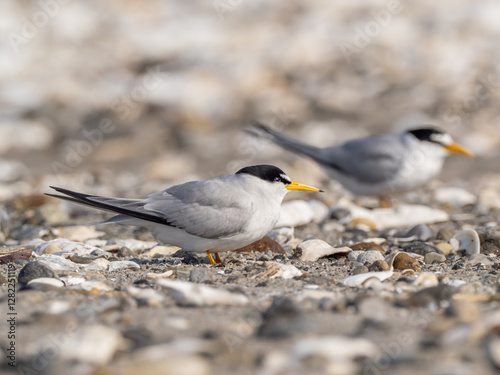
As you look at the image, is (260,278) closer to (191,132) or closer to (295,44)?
(191,132)

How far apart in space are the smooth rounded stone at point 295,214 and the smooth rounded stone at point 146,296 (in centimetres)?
252

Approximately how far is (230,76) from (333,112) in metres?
2.15

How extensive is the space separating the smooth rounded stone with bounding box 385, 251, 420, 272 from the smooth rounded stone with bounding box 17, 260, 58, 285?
1.74 m

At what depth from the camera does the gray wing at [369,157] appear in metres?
6.06

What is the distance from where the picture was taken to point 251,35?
44.5 ft

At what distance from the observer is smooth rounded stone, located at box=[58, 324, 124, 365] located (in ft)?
6.49

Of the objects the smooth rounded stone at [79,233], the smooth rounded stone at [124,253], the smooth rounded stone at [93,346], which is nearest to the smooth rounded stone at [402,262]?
the smooth rounded stone at [124,253]

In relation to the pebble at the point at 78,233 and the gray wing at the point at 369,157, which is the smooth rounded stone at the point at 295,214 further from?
the pebble at the point at 78,233

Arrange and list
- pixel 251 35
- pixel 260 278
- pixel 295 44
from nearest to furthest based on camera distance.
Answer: pixel 260 278, pixel 295 44, pixel 251 35

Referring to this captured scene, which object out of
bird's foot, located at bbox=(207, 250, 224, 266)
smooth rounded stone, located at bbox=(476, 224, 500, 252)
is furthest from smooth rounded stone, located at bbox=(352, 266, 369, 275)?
smooth rounded stone, located at bbox=(476, 224, 500, 252)

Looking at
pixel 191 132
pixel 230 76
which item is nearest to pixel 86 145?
pixel 191 132

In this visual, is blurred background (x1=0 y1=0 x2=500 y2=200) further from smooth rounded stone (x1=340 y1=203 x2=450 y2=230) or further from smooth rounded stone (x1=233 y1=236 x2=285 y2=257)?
smooth rounded stone (x1=233 y1=236 x2=285 y2=257)

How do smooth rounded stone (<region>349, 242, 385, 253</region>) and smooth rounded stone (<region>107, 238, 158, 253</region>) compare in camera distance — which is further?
smooth rounded stone (<region>107, 238, 158, 253</region>)

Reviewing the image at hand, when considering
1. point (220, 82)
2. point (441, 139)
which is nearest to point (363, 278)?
point (441, 139)
